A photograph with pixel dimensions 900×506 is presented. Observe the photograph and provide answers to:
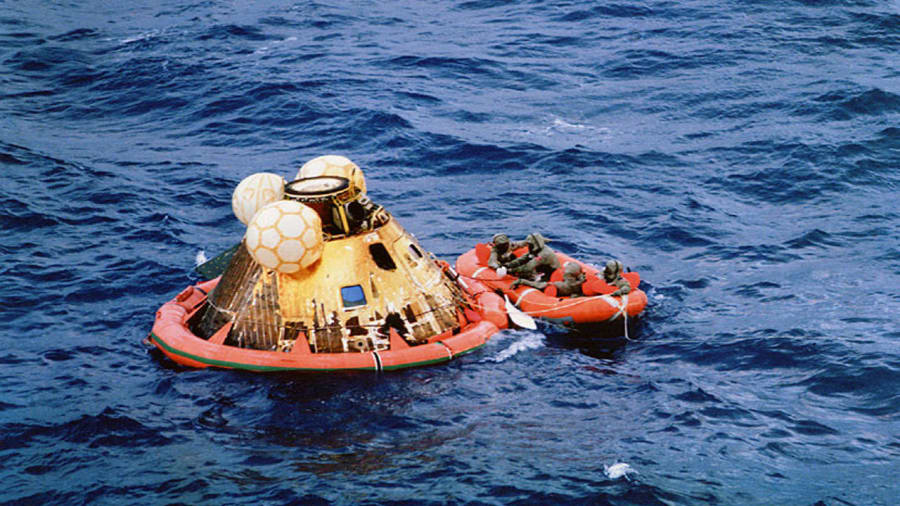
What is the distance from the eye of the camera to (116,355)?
18.3m

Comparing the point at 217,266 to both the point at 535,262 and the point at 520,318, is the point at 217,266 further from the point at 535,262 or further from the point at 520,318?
the point at 535,262

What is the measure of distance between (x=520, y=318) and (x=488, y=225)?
651 cm

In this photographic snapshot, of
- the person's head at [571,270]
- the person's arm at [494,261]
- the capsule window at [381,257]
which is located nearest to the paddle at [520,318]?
the person's head at [571,270]

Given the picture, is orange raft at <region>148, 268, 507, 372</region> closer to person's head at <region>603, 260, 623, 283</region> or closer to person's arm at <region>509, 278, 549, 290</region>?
person's arm at <region>509, 278, 549, 290</region>

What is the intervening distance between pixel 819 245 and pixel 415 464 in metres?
14.0

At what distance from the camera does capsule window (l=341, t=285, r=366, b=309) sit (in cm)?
1705

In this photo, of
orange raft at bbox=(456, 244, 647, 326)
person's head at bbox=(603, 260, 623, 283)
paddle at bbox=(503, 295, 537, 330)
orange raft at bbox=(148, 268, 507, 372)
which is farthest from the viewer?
person's head at bbox=(603, 260, 623, 283)

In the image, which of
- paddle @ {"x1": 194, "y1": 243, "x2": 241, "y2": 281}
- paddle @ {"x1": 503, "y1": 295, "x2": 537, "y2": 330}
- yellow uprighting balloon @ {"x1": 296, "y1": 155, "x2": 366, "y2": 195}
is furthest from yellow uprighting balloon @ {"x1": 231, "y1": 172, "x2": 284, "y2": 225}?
paddle @ {"x1": 503, "y1": 295, "x2": 537, "y2": 330}

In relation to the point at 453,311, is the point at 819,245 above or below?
below

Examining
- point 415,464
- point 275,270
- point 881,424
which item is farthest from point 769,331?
point 275,270

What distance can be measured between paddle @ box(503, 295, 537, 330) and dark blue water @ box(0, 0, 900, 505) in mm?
360

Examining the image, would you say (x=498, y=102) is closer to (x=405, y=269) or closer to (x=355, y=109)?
(x=355, y=109)

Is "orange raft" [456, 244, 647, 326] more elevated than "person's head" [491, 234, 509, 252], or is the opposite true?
"person's head" [491, 234, 509, 252]

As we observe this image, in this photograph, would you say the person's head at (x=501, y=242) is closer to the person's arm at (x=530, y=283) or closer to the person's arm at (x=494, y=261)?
the person's arm at (x=494, y=261)
